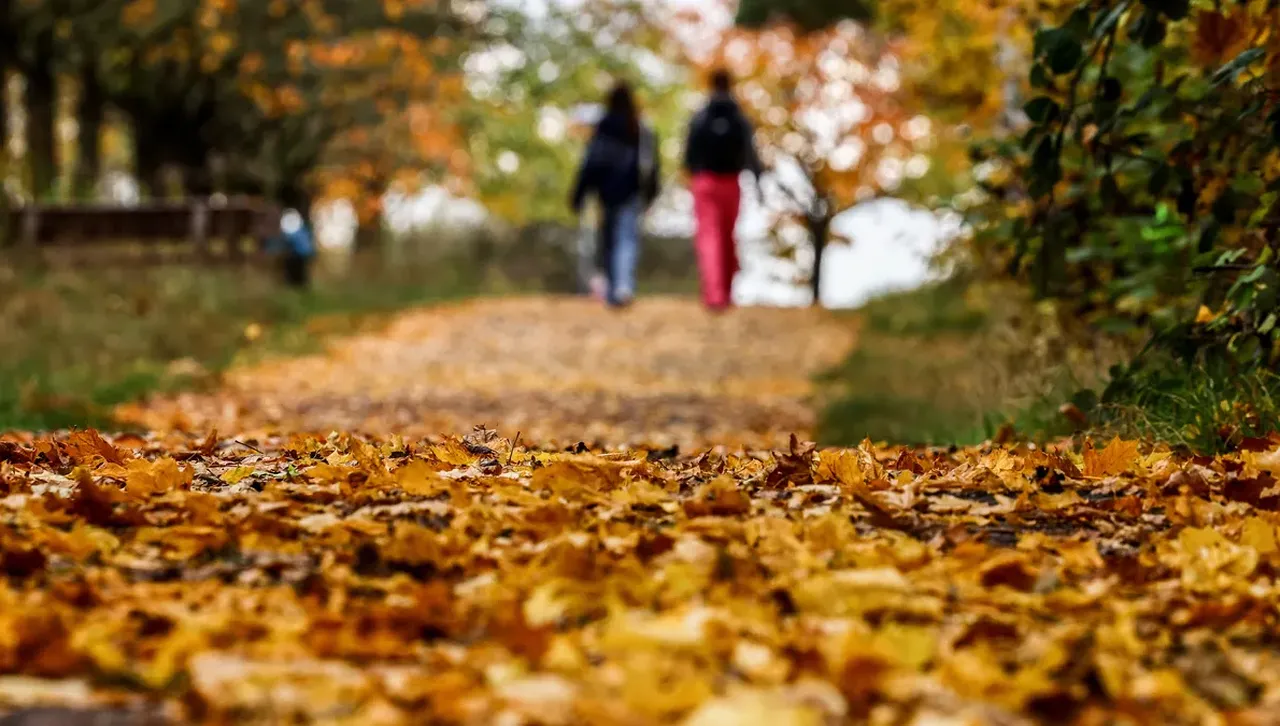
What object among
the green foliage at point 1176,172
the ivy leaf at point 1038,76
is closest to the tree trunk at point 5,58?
the green foliage at point 1176,172

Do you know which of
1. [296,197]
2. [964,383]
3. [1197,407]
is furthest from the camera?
[296,197]

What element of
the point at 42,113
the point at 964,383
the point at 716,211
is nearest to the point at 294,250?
the point at 42,113

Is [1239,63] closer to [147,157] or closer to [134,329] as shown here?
[134,329]

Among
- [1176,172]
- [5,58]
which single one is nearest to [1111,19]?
[1176,172]

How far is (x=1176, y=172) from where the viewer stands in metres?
5.72

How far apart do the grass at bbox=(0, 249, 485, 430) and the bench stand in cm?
29

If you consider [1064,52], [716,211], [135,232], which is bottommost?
[135,232]

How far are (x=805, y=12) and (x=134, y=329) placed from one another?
573 inches

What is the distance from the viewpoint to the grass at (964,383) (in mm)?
7445

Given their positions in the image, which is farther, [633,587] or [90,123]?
[90,123]

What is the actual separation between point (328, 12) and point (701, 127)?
346 inches

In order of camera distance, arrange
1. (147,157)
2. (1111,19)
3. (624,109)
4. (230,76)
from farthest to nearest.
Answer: (147,157) < (230,76) < (624,109) < (1111,19)

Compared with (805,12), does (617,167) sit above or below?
below

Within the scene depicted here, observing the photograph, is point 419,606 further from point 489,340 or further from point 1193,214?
point 489,340
